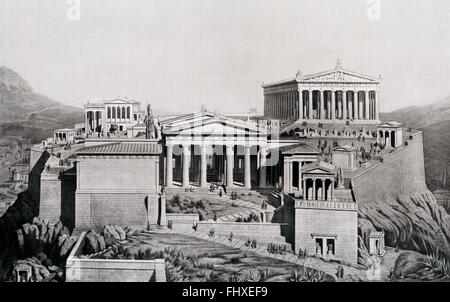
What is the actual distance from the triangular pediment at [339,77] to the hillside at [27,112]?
19.2 feet

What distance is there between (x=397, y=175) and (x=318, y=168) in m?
2.56

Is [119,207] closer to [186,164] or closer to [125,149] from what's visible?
[125,149]

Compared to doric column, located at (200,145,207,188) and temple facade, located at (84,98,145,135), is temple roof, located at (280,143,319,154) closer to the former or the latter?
doric column, located at (200,145,207,188)

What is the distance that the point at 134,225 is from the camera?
14.2m

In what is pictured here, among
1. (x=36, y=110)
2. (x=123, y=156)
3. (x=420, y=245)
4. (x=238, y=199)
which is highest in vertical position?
(x=36, y=110)

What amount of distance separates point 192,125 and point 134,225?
2.85 metres

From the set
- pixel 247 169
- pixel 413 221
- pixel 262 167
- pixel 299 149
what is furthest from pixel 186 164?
pixel 413 221

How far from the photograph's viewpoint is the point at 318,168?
45.0 ft

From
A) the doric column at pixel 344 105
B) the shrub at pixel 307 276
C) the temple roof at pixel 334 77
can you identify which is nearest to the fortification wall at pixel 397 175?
the doric column at pixel 344 105

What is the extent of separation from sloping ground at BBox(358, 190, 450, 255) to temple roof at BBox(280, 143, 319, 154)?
71.4 inches

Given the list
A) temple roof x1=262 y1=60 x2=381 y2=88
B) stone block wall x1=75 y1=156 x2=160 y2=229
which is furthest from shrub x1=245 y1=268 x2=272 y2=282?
temple roof x1=262 y1=60 x2=381 y2=88

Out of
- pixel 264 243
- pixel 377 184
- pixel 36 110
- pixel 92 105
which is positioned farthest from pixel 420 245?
pixel 36 110

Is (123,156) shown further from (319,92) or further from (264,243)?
(319,92)

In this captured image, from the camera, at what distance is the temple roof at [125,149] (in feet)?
46.4
